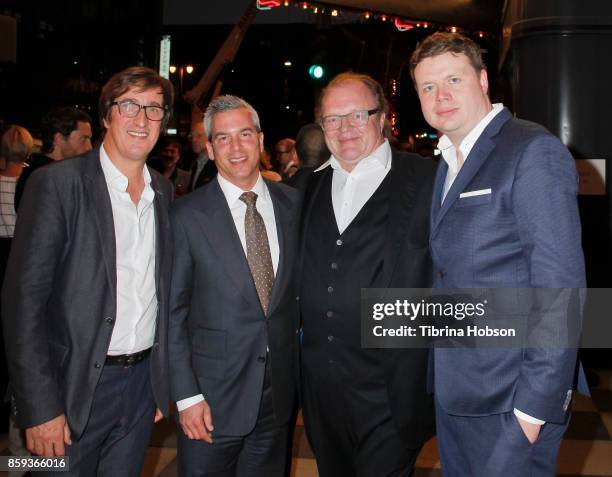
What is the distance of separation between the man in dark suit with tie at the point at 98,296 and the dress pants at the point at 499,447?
3.57 feet

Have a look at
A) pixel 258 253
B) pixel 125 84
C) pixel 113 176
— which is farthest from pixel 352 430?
pixel 125 84

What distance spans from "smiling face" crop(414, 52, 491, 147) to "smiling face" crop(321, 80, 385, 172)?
1.74 feet

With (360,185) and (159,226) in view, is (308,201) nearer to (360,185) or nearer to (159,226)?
(360,185)

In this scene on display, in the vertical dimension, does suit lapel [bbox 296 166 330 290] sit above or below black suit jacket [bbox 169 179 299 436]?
above

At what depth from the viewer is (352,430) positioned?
8.43ft

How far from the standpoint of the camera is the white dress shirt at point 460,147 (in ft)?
6.81

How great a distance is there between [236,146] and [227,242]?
390 mm

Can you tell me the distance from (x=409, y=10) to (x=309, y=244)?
15.7ft

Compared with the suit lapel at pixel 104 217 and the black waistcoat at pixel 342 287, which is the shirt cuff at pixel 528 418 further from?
the suit lapel at pixel 104 217

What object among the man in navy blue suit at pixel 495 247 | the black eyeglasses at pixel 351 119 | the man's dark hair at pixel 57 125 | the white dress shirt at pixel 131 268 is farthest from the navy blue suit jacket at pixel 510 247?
the man's dark hair at pixel 57 125

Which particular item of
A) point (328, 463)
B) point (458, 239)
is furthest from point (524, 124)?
point (328, 463)

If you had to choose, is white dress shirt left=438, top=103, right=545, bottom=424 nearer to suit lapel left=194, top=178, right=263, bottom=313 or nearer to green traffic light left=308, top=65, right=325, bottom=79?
suit lapel left=194, top=178, right=263, bottom=313

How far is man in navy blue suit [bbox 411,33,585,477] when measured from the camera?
1.78 meters

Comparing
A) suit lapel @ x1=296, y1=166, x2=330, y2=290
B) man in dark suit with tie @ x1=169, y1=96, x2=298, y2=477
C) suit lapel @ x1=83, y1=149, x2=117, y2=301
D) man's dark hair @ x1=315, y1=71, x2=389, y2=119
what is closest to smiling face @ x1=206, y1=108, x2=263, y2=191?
man in dark suit with tie @ x1=169, y1=96, x2=298, y2=477
